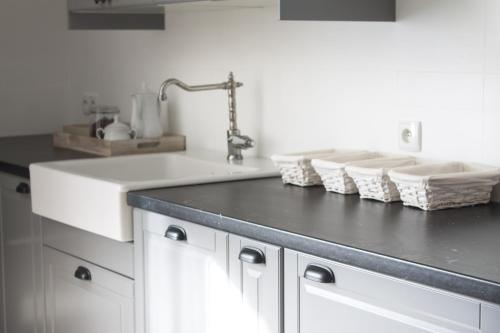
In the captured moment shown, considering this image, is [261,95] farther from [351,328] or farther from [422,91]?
[351,328]

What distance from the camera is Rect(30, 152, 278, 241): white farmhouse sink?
2.55 metres

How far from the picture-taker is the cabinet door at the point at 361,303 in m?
1.63

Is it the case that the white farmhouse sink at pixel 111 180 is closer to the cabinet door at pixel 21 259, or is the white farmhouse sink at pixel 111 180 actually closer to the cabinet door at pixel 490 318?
the cabinet door at pixel 21 259

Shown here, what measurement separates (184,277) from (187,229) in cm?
14

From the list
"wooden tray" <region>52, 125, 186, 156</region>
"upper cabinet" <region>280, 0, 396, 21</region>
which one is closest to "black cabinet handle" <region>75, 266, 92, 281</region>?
"wooden tray" <region>52, 125, 186, 156</region>

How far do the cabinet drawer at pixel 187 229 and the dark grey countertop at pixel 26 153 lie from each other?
823mm

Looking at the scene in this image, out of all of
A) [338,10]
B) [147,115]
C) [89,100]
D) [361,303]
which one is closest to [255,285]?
[361,303]

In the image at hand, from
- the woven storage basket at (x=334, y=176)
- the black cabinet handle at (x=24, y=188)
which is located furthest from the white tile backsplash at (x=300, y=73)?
the black cabinet handle at (x=24, y=188)

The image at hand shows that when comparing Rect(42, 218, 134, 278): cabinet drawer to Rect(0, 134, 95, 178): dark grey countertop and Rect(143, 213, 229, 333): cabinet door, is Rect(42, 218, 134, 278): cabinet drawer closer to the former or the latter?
Rect(143, 213, 229, 333): cabinet door

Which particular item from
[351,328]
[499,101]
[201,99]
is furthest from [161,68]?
[351,328]

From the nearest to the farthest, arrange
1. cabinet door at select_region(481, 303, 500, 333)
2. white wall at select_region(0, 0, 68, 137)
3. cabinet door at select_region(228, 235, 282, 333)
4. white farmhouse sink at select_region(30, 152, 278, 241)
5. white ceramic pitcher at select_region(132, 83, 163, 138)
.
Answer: cabinet door at select_region(481, 303, 500, 333) → cabinet door at select_region(228, 235, 282, 333) → white farmhouse sink at select_region(30, 152, 278, 241) → white ceramic pitcher at select_region(132, 83, 163, 138) → white wall at select_region(0, 0, 68, 137)

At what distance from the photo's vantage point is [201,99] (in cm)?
344

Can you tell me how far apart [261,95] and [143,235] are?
831 millimetres

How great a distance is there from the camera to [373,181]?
2.32m
